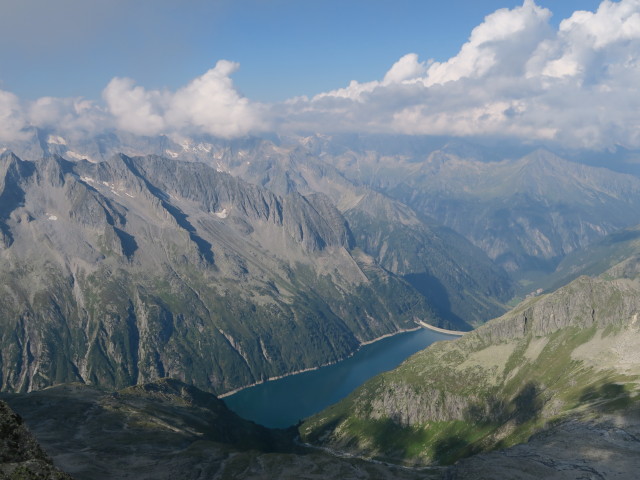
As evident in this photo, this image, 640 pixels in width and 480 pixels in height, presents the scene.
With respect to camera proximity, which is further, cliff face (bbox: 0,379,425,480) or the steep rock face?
cliff face (bbox: 0,379,425,480)

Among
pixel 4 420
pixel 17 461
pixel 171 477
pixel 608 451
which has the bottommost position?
pixel 608 451

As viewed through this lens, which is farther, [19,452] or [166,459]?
[166,459]

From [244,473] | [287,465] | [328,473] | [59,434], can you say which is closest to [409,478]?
[328,473]

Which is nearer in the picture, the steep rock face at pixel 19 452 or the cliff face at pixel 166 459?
the steep rock face at pixel 19 452

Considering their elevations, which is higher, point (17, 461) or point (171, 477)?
point (17, 461)

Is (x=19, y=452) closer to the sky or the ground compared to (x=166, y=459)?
closer to the sky

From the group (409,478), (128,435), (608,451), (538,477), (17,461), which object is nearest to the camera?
(17,461)

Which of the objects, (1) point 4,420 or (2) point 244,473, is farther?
(2) point 244,473

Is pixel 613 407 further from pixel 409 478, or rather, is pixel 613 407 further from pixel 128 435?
pixel 128 435
